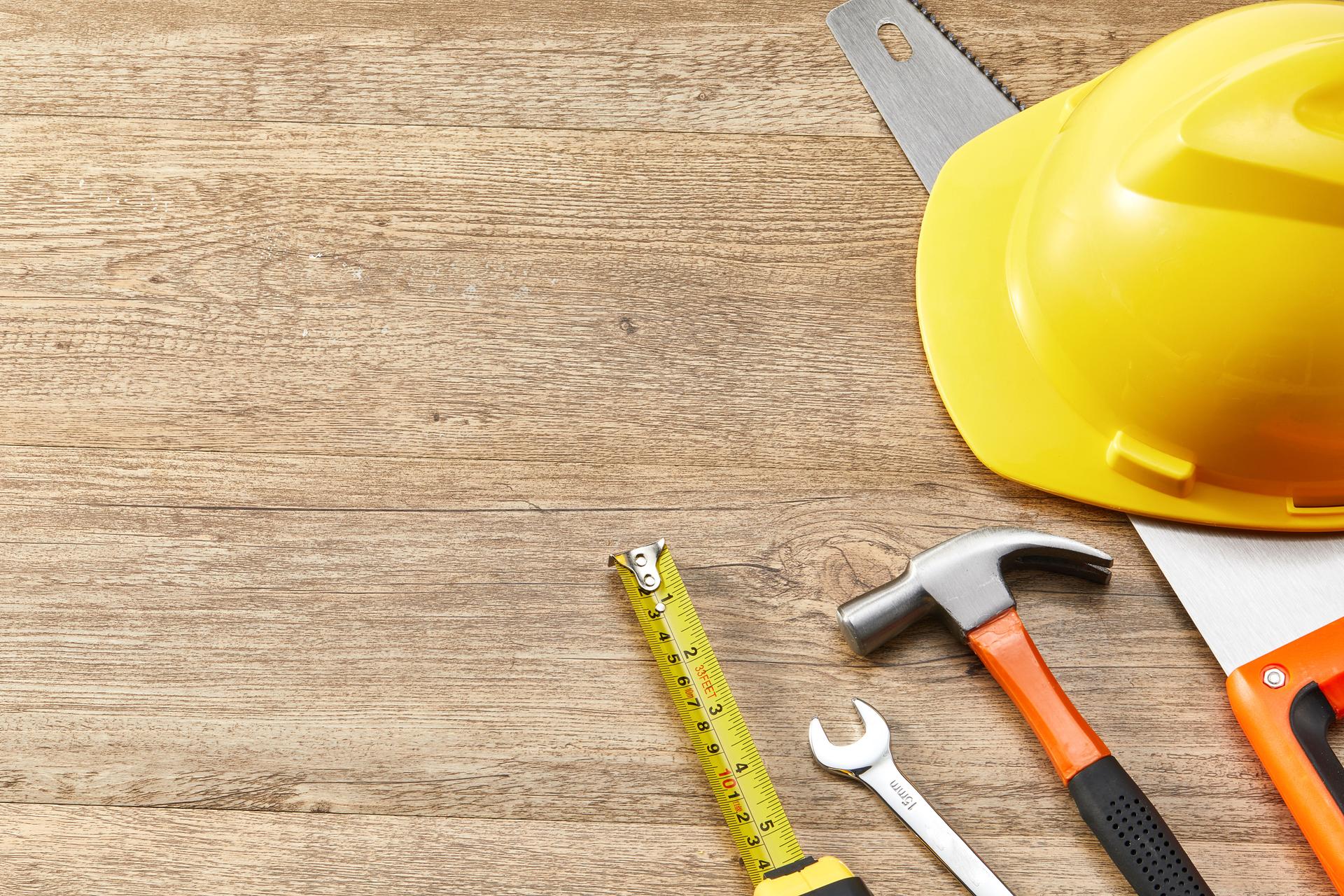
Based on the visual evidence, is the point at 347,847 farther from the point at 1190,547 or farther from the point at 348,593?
the point at 1190,547

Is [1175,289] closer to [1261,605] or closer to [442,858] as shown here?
[1261,605]

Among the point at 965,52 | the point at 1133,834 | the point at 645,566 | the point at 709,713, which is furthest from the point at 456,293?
the point at 1133,834

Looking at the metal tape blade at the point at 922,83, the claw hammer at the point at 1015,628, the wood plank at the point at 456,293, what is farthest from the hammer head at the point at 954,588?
the metal tape blade at the point at 922,83

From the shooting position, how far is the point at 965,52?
2.91ft

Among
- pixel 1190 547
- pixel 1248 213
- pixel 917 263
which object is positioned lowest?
pixel 1190 547

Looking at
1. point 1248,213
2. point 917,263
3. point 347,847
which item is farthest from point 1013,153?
point 347,847

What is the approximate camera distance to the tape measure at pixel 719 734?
622 millimetres

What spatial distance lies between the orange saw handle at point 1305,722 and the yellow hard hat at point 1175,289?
0.35 feet

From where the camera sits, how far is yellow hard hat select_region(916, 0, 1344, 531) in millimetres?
619

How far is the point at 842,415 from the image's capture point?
0.78 m

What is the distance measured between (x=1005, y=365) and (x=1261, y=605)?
0.26m

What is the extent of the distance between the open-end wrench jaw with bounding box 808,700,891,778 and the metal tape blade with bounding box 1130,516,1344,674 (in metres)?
0.26

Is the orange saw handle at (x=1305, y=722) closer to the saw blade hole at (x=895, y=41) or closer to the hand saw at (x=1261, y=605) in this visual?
the hand saw at (x=1261, y=605)

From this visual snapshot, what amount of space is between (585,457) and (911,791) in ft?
1.15
